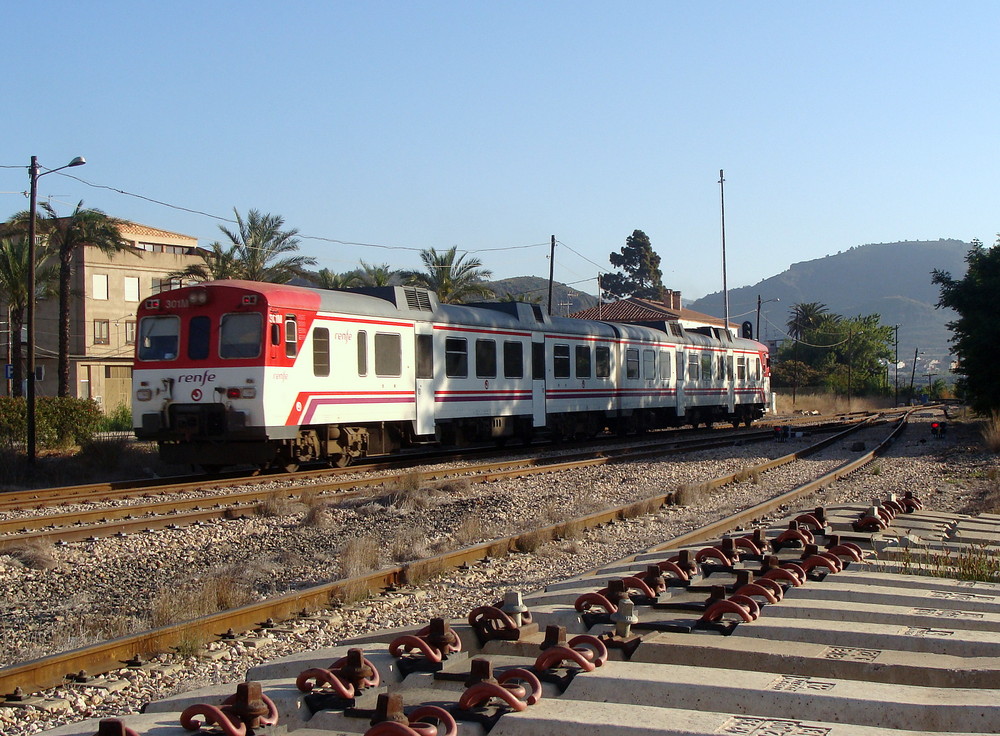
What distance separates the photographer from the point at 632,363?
28.0m

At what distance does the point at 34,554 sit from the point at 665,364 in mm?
22777

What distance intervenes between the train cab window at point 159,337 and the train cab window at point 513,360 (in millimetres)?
7937

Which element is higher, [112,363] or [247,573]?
[112,363]

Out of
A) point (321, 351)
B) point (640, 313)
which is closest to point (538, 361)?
point (321, 351)

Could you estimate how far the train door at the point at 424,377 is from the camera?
19.1m

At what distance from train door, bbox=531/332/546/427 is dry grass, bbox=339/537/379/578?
45.0ft

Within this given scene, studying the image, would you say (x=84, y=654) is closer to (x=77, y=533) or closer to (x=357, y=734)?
(x=357, y=734)

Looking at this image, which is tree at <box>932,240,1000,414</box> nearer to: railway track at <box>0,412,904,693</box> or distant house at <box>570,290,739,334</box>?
railway track at <box>0,412,904,693</box>

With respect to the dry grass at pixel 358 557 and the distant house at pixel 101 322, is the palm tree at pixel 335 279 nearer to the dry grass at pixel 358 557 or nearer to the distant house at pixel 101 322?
the distant house at pixel 101 322

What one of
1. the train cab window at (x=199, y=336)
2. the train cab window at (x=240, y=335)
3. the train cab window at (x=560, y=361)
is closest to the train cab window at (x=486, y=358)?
the train cab window at (x=560, y=361)

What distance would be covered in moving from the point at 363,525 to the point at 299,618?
4831 millimetres

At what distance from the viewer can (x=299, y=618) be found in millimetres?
6934

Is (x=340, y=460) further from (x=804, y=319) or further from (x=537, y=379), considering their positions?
(x=804, y=319)

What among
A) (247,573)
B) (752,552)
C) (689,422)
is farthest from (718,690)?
(689,422)
